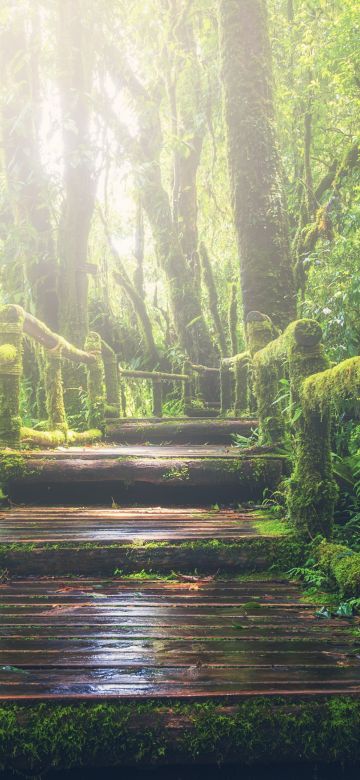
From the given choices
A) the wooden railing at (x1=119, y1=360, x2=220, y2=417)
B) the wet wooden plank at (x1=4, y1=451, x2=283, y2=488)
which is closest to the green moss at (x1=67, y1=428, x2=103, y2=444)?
the wet wooden plank at (x1=4, y1=451, x2=283, y2=488)

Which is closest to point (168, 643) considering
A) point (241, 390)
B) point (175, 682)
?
point (175, 682)

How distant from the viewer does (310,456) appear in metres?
3.74

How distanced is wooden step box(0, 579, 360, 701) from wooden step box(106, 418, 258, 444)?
4277mm

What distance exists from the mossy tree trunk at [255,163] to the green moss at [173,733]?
19.1ft

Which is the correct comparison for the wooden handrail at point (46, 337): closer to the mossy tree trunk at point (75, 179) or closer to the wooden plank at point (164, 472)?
the wooden plank at point (164, 472)

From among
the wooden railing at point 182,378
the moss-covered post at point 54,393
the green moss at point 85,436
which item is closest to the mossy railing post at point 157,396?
the wooden railing at point 182,378

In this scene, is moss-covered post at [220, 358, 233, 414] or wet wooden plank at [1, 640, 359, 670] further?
moss-covered post at [220, 358, 233, 414]

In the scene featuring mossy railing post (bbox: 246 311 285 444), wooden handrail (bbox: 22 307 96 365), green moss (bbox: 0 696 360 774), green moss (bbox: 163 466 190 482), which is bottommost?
green moss (bbox: 0 696 360 774)

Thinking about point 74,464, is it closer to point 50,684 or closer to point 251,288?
point 50,684

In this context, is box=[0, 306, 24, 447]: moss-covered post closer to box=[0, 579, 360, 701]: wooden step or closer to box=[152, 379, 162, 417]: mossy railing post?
box=[0, 579, 360, 701]: wooden step

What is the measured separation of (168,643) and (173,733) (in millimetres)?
571

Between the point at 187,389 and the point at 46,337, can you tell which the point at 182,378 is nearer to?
the point at 187,389

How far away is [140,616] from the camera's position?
2.70 meters

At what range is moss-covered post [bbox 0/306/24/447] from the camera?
16.5ft
